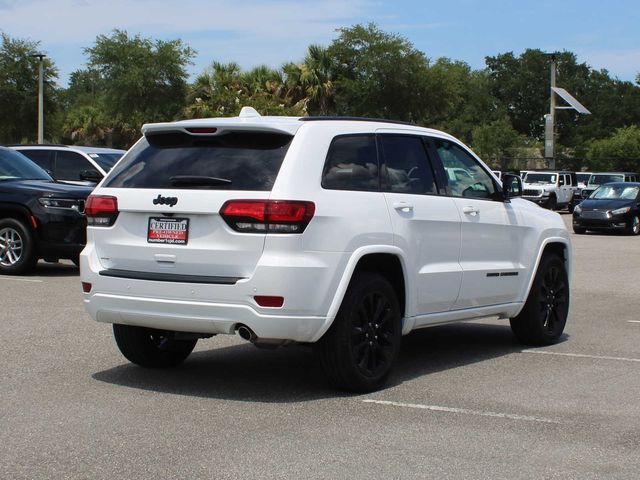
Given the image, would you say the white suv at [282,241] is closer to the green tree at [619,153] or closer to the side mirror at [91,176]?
the side mirror at [91,176]

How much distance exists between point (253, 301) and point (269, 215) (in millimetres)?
544

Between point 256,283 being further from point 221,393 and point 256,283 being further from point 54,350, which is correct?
point 54,350

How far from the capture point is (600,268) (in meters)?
18.6

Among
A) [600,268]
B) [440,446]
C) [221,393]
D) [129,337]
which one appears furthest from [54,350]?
[600,268]

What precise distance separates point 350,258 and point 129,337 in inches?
77.0

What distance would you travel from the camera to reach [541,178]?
46.2 metres

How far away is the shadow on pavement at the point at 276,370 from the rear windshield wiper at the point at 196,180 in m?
1.41

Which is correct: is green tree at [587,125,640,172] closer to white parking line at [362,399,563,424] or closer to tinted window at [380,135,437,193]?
tinted window at [380,135,437,193]

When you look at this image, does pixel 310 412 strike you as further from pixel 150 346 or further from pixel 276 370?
pixel 150 346

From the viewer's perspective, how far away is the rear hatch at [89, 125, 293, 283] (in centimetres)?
703

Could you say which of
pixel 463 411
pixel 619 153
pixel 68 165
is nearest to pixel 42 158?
pixel 68 165

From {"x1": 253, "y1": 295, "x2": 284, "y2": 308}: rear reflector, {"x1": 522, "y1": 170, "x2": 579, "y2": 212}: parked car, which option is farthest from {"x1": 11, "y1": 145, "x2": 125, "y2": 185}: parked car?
{"x1": 522, "y1": 170, "x2": 579, "y2": 212}: parked car

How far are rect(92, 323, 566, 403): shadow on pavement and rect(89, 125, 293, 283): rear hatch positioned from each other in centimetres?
91

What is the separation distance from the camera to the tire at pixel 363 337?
7.22 m
